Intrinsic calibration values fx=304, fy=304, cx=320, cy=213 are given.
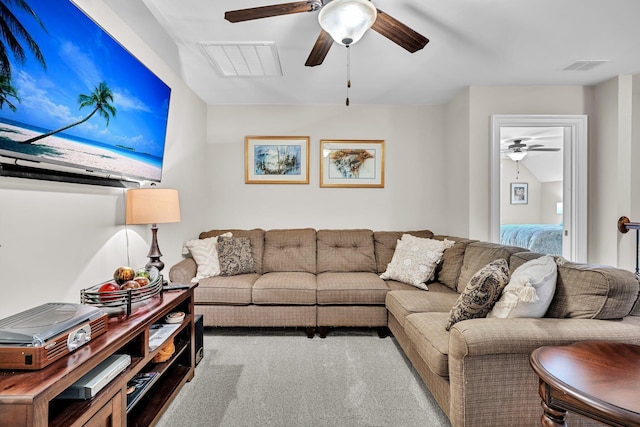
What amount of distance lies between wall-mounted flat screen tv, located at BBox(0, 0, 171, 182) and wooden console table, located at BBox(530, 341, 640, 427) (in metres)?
2.21

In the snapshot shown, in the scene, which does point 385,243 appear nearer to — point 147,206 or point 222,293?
point 222,293

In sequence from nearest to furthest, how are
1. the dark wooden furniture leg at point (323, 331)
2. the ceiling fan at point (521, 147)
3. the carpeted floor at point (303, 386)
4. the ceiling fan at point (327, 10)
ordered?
the ceiling fan at point (327, 10)
the carpeted floor at point (303, 386)
the dark wooden furniture leg at point (323, 331)
the ceiling fan at point (521, 147)

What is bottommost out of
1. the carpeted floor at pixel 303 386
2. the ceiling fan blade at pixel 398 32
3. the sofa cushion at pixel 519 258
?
the carpeted floor at pixel 303 386

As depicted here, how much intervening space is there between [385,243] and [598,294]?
2129 millimetres

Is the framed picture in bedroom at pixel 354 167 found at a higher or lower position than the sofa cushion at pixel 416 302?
higher

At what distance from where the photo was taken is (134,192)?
2010 millimetres

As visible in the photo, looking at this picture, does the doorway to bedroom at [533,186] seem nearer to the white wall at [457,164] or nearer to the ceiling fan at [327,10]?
the white wall at [457,164]

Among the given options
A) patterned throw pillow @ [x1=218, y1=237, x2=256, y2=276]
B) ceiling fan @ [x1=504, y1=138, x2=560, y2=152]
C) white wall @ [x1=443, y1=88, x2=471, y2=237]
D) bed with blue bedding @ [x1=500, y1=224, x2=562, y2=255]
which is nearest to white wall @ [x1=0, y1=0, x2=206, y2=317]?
patterned throw pillow @ [x1=218, y1=237, x2=256, y2=276]

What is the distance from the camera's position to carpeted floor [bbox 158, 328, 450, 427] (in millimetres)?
1754

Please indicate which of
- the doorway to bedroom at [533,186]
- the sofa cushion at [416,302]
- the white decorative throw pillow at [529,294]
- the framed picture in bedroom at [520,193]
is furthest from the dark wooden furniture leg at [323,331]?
the framed picture in bedroom at [520,193]

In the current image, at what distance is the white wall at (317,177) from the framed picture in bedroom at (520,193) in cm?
474

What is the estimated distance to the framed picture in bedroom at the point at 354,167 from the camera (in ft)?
12.7

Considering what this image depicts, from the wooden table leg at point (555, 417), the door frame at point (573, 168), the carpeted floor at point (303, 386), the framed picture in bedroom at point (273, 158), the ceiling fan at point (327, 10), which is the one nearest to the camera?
the wooden table leg at point (555, 417)

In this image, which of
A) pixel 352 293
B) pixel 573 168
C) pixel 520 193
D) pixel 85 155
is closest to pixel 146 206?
pixel 85 155
